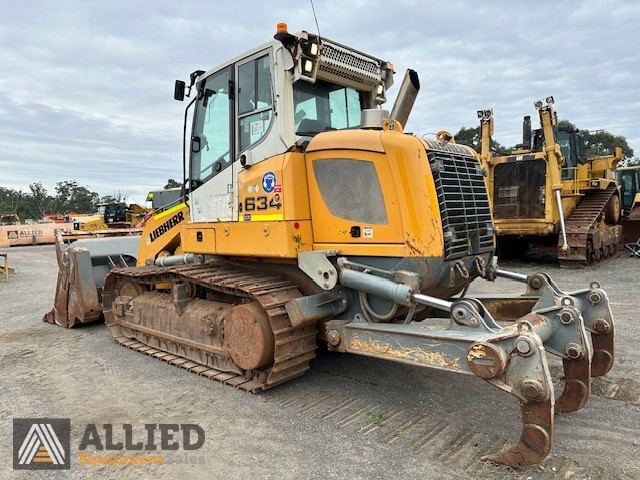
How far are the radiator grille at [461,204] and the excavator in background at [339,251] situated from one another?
0.02m

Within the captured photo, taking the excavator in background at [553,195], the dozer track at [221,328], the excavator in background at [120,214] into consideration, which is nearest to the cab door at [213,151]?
the dozer track at [221,328]

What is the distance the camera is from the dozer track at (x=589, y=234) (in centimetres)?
1191

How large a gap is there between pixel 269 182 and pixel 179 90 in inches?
72.3

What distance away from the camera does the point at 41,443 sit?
3.65 meters

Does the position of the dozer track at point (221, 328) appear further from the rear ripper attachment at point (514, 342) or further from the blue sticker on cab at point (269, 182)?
the blue sticker on cab at point (269, 182)

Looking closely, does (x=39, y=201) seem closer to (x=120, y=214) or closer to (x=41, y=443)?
(x=120, y=214)

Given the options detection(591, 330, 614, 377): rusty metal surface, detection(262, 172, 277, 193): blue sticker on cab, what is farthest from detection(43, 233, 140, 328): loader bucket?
detection(591, 330, 614, 377): rusty metal surface

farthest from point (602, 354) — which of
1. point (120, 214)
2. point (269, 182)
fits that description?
point (120, 214)

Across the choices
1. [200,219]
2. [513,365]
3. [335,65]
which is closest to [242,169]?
[200,219]

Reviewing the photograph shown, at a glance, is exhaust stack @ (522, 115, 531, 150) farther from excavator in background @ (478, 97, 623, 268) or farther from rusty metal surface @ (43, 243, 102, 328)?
rusty metal surface @ (43, 243, 102, 328)

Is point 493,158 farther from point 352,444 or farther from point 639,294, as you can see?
point 352,444

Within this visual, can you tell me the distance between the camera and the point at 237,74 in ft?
16.3

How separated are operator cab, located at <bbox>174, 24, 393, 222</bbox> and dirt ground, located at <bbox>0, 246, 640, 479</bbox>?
6.02 feet

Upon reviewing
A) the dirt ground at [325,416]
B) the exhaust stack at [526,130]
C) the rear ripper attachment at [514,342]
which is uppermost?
the exhaust stack at [526,130]
